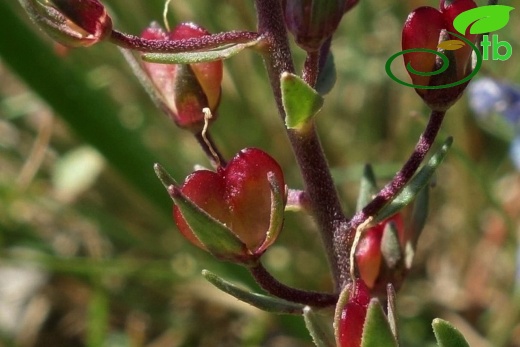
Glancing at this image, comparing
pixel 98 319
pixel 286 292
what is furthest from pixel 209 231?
pixel 98 319

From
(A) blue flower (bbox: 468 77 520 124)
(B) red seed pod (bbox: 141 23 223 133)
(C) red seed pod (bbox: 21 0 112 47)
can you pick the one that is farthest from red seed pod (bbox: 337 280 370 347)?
(A) blue flower (bbox: 468 77 520 124)

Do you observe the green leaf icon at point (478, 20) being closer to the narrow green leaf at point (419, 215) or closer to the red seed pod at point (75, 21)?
the narrow green leaf at point (419, 215)

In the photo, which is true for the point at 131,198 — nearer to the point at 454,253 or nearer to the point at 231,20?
the point at 231,20

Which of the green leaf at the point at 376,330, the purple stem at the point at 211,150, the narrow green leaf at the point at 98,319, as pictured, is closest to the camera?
the green leaf at the point at 376,330

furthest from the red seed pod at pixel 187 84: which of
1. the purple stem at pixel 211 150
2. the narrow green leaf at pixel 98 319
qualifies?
the narrow green leaf at pixel 98 319

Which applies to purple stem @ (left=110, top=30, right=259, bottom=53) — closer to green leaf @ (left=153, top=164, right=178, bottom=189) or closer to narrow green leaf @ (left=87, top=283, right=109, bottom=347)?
green leaf @ (left=153, top=164, right=178, bottom=189)

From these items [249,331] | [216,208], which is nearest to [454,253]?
[249,331]

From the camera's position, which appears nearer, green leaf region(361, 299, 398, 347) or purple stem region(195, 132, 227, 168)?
green leaf region(361, 299, 398, 347)
